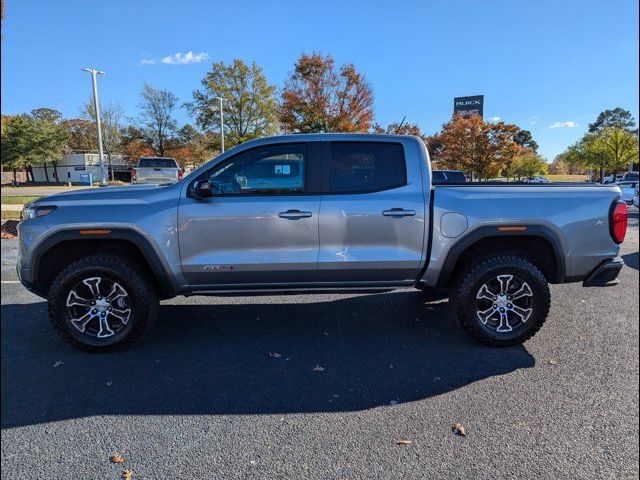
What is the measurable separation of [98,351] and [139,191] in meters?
1.48

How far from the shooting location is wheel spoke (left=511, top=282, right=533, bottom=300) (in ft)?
12.4

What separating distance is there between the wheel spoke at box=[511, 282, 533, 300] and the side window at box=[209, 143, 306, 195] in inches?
86.8

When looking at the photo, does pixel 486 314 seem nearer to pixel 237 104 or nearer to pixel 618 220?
pixel 618 220

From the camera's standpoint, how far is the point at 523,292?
381 cm

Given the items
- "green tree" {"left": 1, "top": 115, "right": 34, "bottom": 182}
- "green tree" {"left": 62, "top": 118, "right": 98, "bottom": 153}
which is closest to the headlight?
"green tree" {"left": 1, "top": 115, "right": 34, "bottom": 182}

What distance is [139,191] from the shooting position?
3787 mm

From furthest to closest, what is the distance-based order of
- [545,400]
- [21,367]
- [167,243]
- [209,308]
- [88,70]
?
[88,70]
[209,308]
[167,243]
[21,367]
[545,400]

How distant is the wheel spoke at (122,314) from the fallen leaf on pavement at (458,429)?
2.86m

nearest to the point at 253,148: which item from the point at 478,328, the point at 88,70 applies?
the point at 478,328

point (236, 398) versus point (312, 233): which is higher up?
point (312, 233)

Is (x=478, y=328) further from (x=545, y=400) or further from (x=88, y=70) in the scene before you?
(x=88, y=70)

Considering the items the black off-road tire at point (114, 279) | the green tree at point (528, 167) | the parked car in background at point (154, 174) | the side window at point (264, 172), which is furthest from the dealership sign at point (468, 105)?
the black off-road tire at point (114, 279)

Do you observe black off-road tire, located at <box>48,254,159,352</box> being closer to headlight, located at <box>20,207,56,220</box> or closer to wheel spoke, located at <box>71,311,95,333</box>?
wheel spoke, located at <box>71,311,95,333</box>

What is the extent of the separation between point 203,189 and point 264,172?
1.95 feet
